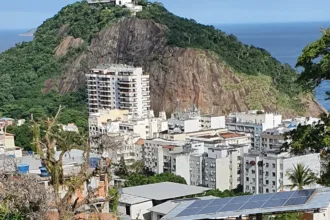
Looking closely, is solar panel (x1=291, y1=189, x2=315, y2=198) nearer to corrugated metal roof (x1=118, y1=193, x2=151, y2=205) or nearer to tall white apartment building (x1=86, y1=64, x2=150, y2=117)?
corrugated metal roof (x1=118, y1=193, x2=151, y2=205)

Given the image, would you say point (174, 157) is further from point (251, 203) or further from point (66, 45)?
point (66, 45)

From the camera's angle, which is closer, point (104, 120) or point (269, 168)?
point (269, 168)

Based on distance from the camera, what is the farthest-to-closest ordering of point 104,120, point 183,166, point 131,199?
point 104,120 → point 183,166 → point 131,199

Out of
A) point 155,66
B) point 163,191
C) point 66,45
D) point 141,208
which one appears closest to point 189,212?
point 141,208

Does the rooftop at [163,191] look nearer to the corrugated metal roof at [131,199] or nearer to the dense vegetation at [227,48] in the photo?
the corrugated metal roof at [131,199]

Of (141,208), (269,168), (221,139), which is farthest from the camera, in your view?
(221,139)

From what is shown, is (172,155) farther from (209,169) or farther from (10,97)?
(10,97)
